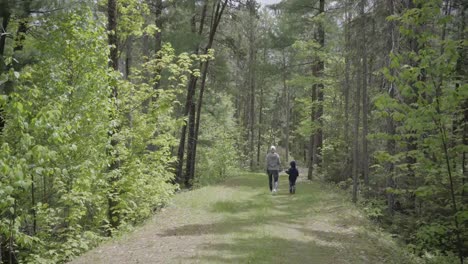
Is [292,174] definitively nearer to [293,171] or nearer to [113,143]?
[293,171]

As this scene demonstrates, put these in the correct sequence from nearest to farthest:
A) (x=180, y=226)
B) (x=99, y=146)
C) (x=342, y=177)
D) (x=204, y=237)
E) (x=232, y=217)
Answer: (x=99, y=146)
(x=204, y=237)
(x=180, y=226)
(x=232, y=217)
(x=342, y=177)

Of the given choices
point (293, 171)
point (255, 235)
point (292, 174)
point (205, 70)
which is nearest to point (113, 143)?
point (255, 235)

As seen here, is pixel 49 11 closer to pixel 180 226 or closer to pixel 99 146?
pixel 99 146

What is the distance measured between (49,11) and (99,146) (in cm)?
323

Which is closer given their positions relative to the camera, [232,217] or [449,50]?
[449,50]

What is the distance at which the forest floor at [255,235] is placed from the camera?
27.1ft

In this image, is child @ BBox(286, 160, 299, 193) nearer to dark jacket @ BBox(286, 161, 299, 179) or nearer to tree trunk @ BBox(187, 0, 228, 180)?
dark jacket @ BBox(286, 161, 299, 179)

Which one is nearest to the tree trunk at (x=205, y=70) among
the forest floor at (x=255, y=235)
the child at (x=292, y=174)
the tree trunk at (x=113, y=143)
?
the forest floor at (x=255, y=235)

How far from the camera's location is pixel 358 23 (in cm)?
1475

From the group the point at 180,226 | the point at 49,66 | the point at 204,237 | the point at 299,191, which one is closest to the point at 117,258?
the point at 204,237

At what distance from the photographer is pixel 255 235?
393 inches

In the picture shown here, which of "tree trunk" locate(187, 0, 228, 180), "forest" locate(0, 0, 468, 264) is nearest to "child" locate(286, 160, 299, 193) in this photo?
"forest" locate(0, 0, 468, 264)

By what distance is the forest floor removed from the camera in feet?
27.1

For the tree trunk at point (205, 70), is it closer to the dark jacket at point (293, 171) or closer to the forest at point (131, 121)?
the forest at point (131, 121)
